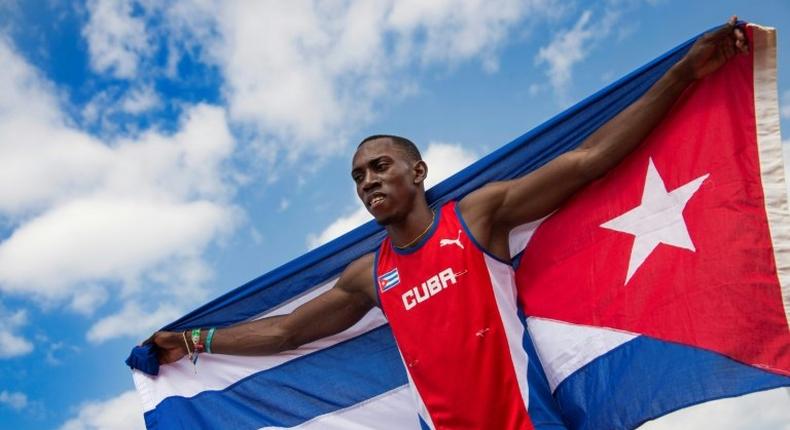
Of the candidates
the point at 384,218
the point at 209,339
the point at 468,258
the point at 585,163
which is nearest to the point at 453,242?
the point at 468,258

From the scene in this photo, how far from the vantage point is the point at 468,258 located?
17.0 ft

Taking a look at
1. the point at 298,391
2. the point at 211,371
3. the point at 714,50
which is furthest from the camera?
the point at 211,371

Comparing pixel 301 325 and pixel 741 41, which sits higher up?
pixel 741 41

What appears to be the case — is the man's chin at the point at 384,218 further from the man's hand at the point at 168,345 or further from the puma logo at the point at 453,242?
the man's hand at the point at 168,345

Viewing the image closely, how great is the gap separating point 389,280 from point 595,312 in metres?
1.53

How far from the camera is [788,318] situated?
454 centimetres

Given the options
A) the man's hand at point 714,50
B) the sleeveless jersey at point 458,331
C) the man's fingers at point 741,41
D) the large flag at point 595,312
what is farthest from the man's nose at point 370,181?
the man's fingers at point 741,41

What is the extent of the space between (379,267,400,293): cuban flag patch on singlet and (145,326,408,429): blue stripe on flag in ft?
2.82

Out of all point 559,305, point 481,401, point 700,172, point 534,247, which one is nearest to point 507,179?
point 534,247

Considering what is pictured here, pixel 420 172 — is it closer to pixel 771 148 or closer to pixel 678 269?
pixel 678 269

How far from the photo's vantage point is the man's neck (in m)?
5.49

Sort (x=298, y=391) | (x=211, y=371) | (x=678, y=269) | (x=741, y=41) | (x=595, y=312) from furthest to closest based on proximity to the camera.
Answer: (x=211, y=371), (x=298, y=391), (x=595, y=312), (x=678, y=269), (x=741, y=41)

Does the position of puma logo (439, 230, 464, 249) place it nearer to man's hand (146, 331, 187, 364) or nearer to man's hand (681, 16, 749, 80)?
man's hand (681, 16, 749, 80)

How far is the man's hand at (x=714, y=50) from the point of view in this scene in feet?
15.7
